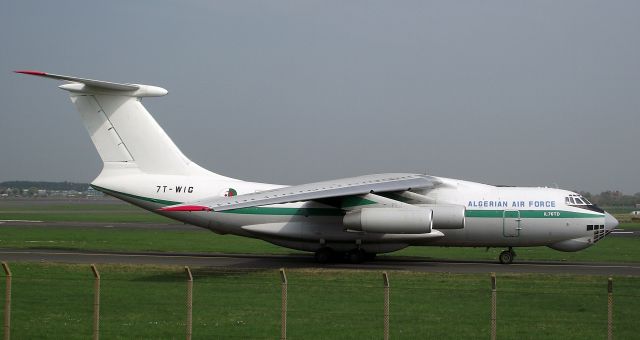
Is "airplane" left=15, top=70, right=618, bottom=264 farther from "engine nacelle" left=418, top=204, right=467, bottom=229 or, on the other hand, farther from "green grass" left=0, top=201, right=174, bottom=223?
"green grass" left=0, top=201, right=174, bottom=223

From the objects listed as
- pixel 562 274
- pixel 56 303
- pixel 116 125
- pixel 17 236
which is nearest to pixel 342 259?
pixel 562 274

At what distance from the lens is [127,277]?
58.2ft

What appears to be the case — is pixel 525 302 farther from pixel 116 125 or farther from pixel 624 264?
pixel 116 125

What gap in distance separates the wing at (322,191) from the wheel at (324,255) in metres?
2.01

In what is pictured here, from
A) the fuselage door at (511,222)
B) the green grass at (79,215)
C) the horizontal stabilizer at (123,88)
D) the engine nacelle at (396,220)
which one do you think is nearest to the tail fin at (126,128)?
the horizontal stabilizer at (123,88)

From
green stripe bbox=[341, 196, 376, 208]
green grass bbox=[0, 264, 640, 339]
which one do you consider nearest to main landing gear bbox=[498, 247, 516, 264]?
green grass bbox=[0, 264, 640, 339]

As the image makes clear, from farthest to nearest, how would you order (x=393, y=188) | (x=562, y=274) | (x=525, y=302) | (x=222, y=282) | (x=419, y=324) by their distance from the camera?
(x=393, y=188) < (x=562, y=274) < (x=222, y=282) < (x=525, y=302) < (x=419, y=324)

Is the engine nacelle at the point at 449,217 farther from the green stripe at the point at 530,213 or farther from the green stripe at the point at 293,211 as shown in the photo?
the green stripe at the point at 293,211

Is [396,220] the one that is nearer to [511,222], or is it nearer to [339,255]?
[339,255]

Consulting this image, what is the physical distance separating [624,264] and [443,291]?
374 inches

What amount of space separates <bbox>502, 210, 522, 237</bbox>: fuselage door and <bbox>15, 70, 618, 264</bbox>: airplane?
3 centimetres

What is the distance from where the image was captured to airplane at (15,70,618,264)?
822 inches

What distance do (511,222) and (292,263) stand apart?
6339 mm

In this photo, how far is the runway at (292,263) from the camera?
2064 cm
